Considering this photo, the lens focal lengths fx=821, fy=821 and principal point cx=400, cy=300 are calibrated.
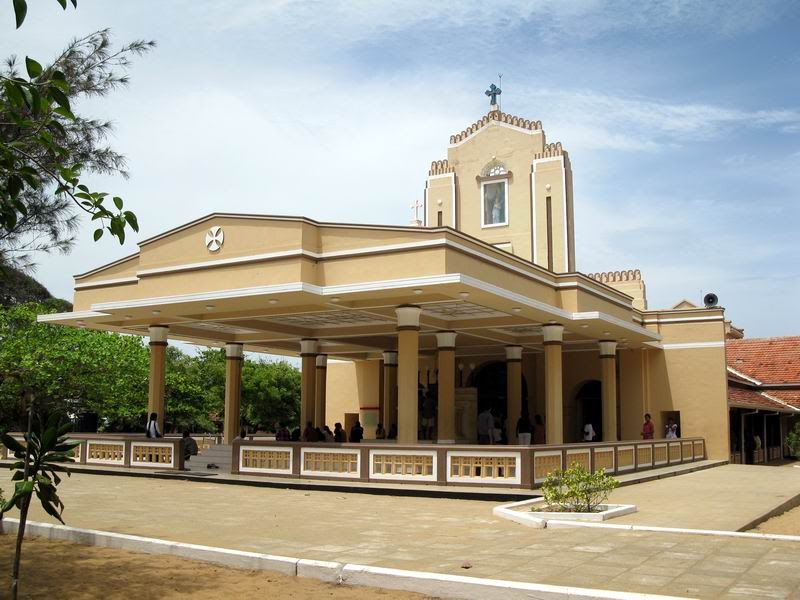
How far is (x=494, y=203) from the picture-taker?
28234 millimetres

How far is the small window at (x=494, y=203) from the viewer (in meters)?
28.0

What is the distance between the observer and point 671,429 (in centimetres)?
2517

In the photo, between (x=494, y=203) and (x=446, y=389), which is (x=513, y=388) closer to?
(x=446, y=389)

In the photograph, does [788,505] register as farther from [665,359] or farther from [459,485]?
[665,359]

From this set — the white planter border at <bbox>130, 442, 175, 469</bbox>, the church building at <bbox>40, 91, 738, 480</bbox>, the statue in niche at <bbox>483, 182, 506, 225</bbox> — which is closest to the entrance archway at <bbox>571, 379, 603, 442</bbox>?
the church building at <bbox>40, 91, 738, 480</bbox>

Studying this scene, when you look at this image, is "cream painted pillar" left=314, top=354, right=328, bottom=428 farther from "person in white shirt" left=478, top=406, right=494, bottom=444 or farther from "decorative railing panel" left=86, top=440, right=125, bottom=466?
"decorative railing panel" left=86, top=440, right=125, bottom=466

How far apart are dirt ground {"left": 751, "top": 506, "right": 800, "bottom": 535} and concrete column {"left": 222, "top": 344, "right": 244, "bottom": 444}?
53.6ft

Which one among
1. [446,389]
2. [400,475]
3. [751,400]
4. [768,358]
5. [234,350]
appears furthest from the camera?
[768,358]

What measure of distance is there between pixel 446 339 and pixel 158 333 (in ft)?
24.4

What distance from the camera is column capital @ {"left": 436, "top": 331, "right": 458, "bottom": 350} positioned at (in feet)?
68.8

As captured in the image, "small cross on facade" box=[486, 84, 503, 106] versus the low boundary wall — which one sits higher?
"small cross on facade" box=[486, 84, 503, 106]

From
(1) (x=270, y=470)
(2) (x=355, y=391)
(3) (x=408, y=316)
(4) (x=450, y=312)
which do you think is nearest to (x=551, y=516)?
(3) (x=408, y=316)

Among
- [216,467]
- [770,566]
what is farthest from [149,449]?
[770,566]

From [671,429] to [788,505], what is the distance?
11.3m
